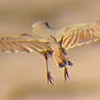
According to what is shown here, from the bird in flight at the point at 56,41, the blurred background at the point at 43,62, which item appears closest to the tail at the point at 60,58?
the bird in flight at the point at 56,41

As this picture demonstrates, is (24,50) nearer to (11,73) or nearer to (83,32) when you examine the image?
(83,32)

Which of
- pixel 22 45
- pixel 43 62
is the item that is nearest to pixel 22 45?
pixel 22 45

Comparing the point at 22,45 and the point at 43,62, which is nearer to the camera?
the point at 22,45

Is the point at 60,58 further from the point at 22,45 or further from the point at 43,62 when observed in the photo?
the point at 43,62

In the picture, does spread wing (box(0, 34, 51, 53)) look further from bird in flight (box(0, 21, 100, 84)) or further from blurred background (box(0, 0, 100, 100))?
blurred background (box(0, 0, 100, 100))

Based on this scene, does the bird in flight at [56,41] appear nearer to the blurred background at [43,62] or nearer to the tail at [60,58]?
the tail at [60,58]

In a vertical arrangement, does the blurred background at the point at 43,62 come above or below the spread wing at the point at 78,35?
above

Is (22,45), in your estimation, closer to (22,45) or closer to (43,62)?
(22,45)

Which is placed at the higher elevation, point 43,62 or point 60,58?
point 43,62
